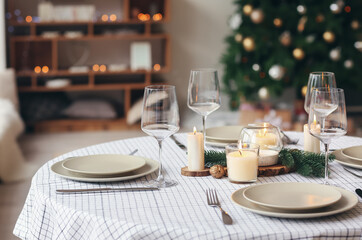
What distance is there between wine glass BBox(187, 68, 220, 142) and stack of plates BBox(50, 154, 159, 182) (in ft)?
0.74

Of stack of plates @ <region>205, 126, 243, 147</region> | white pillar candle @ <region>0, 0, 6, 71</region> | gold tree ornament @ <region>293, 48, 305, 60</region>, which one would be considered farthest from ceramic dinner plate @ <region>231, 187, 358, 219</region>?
white pillar candle @ <region>0, 0, 6, 71</region>

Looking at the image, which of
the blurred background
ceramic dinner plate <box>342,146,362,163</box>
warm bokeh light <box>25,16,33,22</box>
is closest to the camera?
ceramic dinner plate <box>342,146,362,163</box>

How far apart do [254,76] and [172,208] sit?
374 centimetres

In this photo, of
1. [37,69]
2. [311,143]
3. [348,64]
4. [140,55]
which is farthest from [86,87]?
[311,143]

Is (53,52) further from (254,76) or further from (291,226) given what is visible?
(291,226)

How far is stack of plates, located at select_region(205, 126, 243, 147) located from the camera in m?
1.73

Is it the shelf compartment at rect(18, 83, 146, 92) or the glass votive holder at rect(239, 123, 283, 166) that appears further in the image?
the shelf compartment at rect(18, 83, 146, 92)

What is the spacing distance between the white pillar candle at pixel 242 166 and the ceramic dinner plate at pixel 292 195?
0.33ft

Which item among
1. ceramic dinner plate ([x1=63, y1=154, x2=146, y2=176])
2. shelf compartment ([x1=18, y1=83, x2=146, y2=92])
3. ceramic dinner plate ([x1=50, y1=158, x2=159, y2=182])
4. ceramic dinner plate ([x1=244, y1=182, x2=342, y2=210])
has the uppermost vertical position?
ceramic dinner plate ([x1=244, y1=182, x2=342, y2=210])

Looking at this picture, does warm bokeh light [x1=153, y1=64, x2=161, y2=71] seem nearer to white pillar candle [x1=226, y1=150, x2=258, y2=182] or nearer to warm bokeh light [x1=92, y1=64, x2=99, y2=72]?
warm bokeh light [x1=92, y1=64, x2=99, y2=72]

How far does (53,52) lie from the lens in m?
5.13

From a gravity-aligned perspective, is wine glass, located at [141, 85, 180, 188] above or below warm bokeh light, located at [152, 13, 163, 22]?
below

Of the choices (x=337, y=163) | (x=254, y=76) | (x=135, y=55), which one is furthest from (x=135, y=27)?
(x=337, y=163)

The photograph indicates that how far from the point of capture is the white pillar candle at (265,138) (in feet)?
4.85
